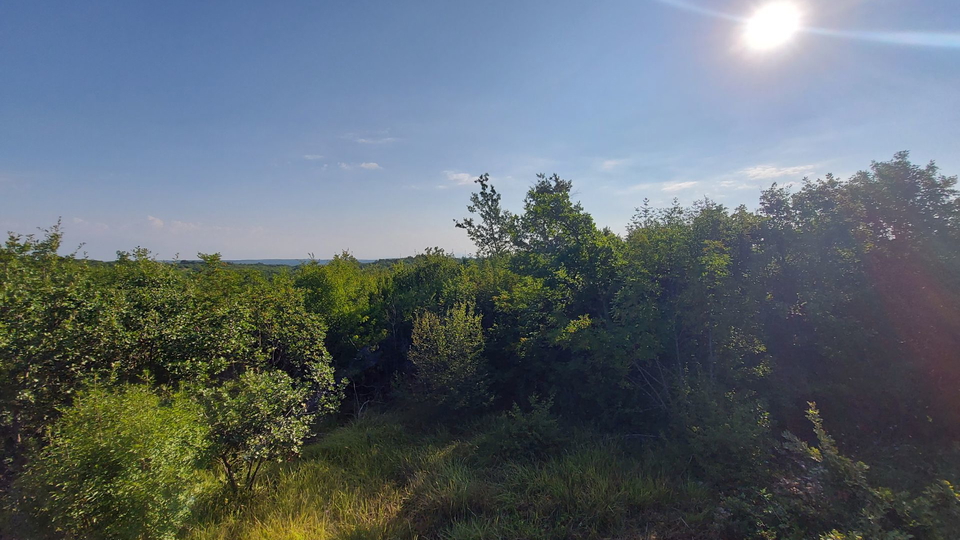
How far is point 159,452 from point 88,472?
1.72 ft

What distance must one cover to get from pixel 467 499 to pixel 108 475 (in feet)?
12.8

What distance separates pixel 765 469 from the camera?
15.4 ft

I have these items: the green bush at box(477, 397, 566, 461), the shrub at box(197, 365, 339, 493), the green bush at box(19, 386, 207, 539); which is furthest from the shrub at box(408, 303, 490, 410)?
→ the green bush at box(19, 386, 207, 539)

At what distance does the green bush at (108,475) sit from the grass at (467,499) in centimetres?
109

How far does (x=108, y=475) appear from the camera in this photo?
11.3ft

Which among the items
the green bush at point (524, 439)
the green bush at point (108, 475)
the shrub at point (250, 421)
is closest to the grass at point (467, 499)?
the green bush at point (524, 439)

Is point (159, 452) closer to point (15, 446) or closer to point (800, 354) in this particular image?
point (15, 446)

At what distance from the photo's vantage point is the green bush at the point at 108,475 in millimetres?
3359

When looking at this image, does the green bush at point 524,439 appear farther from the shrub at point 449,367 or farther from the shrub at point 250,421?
the shrub at point 250,421

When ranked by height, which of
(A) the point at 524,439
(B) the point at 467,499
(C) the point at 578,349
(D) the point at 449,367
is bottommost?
(B) the point at 467,499

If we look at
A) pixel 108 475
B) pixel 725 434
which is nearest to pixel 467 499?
pixel 725 434

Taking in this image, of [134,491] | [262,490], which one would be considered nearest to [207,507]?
[262,490]

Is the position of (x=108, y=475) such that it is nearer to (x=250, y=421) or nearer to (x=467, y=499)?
(x=250, y=421)

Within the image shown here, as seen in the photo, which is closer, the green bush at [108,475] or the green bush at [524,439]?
the green bush at [108,475]
